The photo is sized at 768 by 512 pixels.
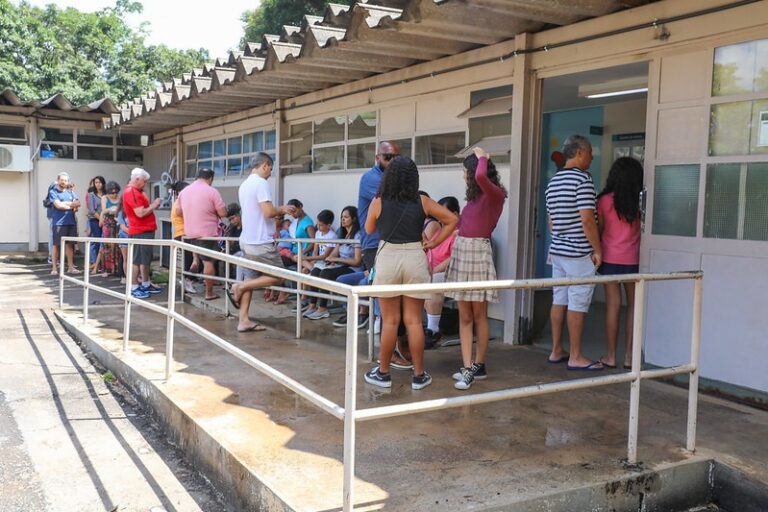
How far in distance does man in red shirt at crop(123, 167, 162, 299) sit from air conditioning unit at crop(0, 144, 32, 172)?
7.77m

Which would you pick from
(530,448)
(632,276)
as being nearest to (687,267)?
(632,276)

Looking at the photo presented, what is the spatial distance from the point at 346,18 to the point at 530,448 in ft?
14.8

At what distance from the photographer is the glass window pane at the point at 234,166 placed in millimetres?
12181

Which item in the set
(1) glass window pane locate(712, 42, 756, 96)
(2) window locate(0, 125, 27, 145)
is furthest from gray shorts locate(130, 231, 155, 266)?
(2) window locate(0, 125, 27, 145)

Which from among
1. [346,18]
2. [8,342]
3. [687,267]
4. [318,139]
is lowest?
[8,342]

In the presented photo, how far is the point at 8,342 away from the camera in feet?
23.0

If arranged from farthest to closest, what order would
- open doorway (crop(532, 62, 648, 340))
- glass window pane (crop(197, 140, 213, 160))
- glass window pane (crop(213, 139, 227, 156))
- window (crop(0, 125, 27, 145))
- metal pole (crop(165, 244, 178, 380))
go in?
window (crop(0, 125, 27, 145)) < glass window pane (crop(197, 140, 213, 160)) < glass window pane (crop(213, 139, 227, 156)) < open doorway (crop(532, 62, 648, 340)) < metal pole (crop(165, 244, 178, 380))

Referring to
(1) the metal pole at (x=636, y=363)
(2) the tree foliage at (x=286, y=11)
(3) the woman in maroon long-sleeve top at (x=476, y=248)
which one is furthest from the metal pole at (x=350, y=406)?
(2) the tree foliage at (x=286, y=11)

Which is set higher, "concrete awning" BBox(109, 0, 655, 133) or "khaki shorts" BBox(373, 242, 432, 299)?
"concrete awning" BBox(109, 0, 655, 133)

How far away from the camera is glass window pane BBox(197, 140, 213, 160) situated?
532 inches

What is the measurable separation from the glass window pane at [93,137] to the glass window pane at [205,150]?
13.5ft

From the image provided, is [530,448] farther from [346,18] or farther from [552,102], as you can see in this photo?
[552,102]

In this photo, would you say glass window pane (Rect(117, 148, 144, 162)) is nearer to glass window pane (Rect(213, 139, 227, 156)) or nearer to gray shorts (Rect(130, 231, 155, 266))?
glass window pane (Rect(213, 139, 227, 156))

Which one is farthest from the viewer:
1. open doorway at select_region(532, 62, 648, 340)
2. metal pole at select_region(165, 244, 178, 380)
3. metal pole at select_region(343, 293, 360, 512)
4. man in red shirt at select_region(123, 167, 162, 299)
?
man in red shirt at select_region(123, 167, 162, 299)
